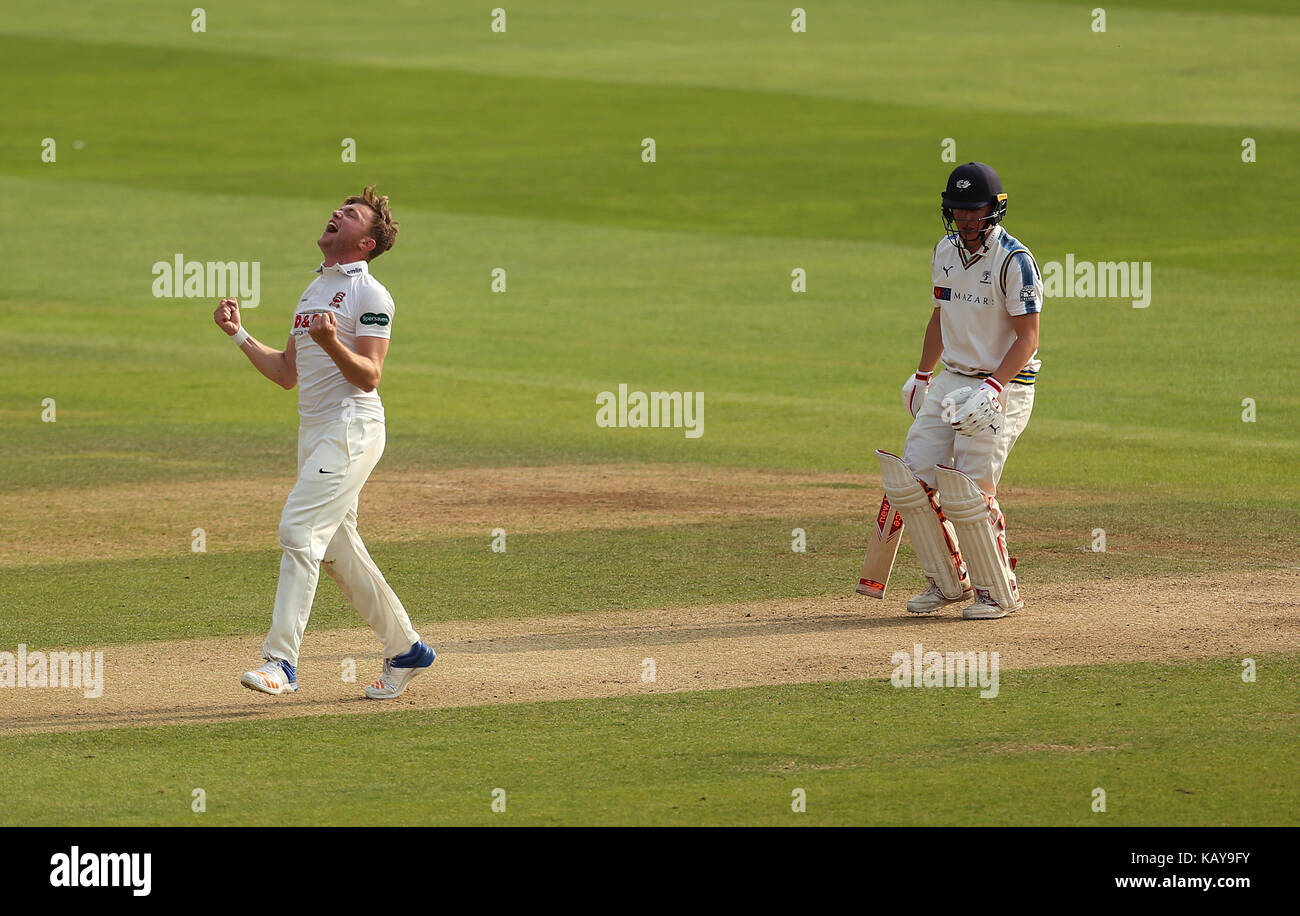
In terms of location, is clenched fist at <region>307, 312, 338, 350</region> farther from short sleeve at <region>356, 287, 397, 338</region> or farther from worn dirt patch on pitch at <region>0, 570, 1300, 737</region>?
worn dirt patch on pitch at <region>0, 570, 1300, 737</region>

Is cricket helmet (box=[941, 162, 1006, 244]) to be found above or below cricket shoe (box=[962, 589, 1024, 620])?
above

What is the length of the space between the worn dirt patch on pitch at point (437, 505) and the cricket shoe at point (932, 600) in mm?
3194

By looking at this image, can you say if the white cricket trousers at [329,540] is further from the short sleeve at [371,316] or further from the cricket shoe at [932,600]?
the cricket shoe at [932,600]

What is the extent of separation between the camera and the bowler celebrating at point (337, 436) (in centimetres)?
871

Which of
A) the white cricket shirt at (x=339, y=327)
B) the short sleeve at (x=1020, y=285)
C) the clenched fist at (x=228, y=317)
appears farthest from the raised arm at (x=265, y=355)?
the short sleeve at (x=1020, y=285)

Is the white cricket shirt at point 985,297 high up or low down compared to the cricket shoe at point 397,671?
up

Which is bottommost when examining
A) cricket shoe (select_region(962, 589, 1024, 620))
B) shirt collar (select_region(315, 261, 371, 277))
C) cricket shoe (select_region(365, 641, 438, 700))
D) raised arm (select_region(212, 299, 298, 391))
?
cricket shoe (select_region(365, 641, 438, 700))

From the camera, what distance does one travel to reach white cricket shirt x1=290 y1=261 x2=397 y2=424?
8.88 metres

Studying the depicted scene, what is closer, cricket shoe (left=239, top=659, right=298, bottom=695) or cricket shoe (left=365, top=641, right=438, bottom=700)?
cricket shoe (left=239, top=659, right=298, bottom=695)

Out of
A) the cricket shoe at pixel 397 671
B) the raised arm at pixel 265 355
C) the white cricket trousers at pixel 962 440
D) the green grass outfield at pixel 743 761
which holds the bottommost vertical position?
the green grass outfield at pixel 743 761

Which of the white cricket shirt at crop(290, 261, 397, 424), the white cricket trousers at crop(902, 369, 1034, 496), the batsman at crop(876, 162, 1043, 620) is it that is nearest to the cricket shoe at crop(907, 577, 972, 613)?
the batsman at crop(876, 162, 1043, 620)

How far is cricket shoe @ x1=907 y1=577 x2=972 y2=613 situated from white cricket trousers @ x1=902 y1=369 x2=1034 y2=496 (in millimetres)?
608

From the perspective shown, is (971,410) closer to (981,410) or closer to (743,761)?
(981,410)
